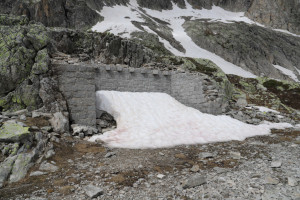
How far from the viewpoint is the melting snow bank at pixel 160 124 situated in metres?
9.14

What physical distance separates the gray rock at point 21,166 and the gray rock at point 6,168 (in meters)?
0.10

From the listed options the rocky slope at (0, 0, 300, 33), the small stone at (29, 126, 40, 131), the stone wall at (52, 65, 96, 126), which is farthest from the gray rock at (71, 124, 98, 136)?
the rocky slope at (0, 0, 300, 33)

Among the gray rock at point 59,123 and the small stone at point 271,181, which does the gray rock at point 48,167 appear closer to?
the gray rock at point 59,123

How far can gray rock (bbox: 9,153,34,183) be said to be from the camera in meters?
5.21

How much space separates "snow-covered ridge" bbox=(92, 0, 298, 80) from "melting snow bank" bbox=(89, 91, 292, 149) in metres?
53.8

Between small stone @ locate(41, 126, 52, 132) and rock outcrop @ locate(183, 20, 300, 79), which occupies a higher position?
rock outcrop @ locate(183, 20, 300, 79)

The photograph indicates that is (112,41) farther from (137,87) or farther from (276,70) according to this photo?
(276,70)

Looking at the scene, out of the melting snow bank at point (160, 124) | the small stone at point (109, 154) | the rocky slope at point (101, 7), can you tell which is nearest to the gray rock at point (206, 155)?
the melting snow bank at point (160, 124)

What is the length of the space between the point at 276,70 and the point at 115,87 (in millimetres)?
86576

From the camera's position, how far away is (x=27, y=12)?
2837 inches

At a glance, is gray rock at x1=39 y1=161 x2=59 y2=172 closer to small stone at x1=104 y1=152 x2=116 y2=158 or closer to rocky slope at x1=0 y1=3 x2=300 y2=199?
rocky slope at x1=0 y1=3 x2=300 y2=199

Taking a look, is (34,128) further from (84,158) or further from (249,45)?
(249,45)

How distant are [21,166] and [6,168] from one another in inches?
14.4

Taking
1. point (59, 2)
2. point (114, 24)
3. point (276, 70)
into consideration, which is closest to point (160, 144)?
point (114, 24)
